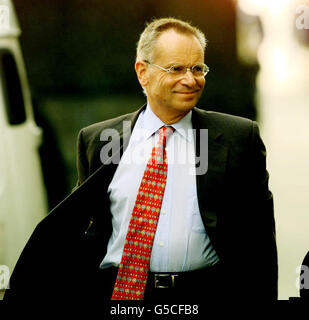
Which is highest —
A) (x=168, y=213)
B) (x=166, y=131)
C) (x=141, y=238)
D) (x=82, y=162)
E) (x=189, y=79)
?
(x=189, y=79)

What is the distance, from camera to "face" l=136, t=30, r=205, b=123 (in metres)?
2.05

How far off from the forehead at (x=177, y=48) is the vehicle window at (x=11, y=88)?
120cm

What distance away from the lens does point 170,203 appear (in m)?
2.03

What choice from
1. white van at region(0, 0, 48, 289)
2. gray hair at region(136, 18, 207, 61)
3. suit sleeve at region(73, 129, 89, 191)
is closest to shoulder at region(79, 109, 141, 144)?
suit sleeve at region(73, 129, 89, 191)

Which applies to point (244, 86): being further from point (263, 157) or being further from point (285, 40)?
point (263, 157)

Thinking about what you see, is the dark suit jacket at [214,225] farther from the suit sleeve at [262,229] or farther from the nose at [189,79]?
the nose at [189,79]

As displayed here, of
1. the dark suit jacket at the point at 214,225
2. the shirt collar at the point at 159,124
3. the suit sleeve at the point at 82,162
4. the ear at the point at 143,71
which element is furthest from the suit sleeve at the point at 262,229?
the suit sleeve at the point at 82,162

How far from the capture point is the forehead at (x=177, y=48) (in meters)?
2.05

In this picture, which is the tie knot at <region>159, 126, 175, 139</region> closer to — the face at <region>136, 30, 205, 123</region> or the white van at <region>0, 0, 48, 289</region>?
the face at <region>136, 30, 205, 123</region>

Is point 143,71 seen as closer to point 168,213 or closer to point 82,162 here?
point 82,162

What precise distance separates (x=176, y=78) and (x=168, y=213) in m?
0.58

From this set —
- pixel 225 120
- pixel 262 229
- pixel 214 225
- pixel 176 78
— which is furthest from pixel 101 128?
pixel 262 229

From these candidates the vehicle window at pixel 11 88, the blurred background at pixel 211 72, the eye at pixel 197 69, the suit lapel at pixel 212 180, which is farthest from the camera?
the vehicle window at pixel 11 88

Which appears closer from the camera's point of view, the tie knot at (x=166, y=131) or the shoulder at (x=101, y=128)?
the tie knot at (x=166, y=131)
